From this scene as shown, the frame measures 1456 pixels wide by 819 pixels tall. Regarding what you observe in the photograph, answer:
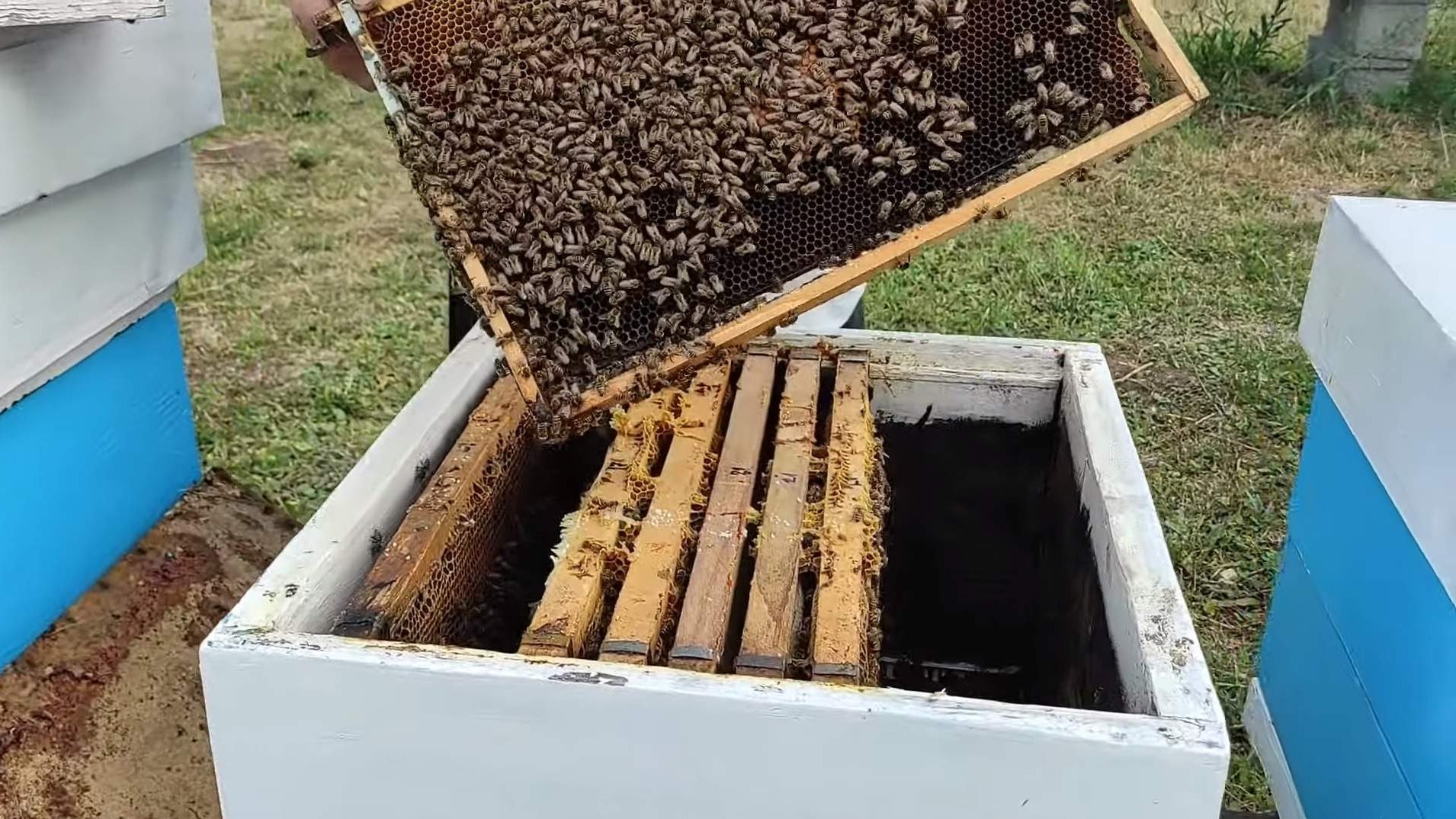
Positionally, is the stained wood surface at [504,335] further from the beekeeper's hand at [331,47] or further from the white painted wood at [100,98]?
the white painted wood at [100,98]

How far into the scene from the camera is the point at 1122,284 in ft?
19.2

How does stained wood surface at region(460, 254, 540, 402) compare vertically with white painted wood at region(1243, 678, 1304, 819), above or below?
above

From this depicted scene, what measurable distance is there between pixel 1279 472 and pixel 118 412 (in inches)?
151

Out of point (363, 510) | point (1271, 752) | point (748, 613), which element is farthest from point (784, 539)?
point (1271, 752)

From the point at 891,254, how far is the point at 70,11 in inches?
58.5

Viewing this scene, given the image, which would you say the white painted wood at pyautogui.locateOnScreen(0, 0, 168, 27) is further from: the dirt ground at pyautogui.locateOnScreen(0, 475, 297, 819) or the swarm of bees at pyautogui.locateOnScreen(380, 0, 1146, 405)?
the dirt ground at pyautogui.locateOnScreen(0, 475, 297, 819)

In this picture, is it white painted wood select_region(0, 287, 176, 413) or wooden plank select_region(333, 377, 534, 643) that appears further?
white painted wood select_region(0, 287, 176, 413)

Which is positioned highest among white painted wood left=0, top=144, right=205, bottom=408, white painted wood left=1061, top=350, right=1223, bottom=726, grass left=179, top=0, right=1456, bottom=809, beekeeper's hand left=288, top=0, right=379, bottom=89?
grass left=179, top=0, right=1456, bottom=809

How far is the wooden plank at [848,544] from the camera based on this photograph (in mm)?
1484

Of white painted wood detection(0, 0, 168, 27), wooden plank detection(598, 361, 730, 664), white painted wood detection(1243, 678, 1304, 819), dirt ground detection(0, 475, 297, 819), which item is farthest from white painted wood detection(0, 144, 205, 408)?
white painted wood detection(1243, 678, 1304, 819)

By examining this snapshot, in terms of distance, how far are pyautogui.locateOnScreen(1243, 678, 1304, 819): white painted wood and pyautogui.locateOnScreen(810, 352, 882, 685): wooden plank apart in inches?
45.5

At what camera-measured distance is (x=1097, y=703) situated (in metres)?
1.66

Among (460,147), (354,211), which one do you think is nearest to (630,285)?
(460,147)

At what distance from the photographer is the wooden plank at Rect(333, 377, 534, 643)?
1.59 meters
